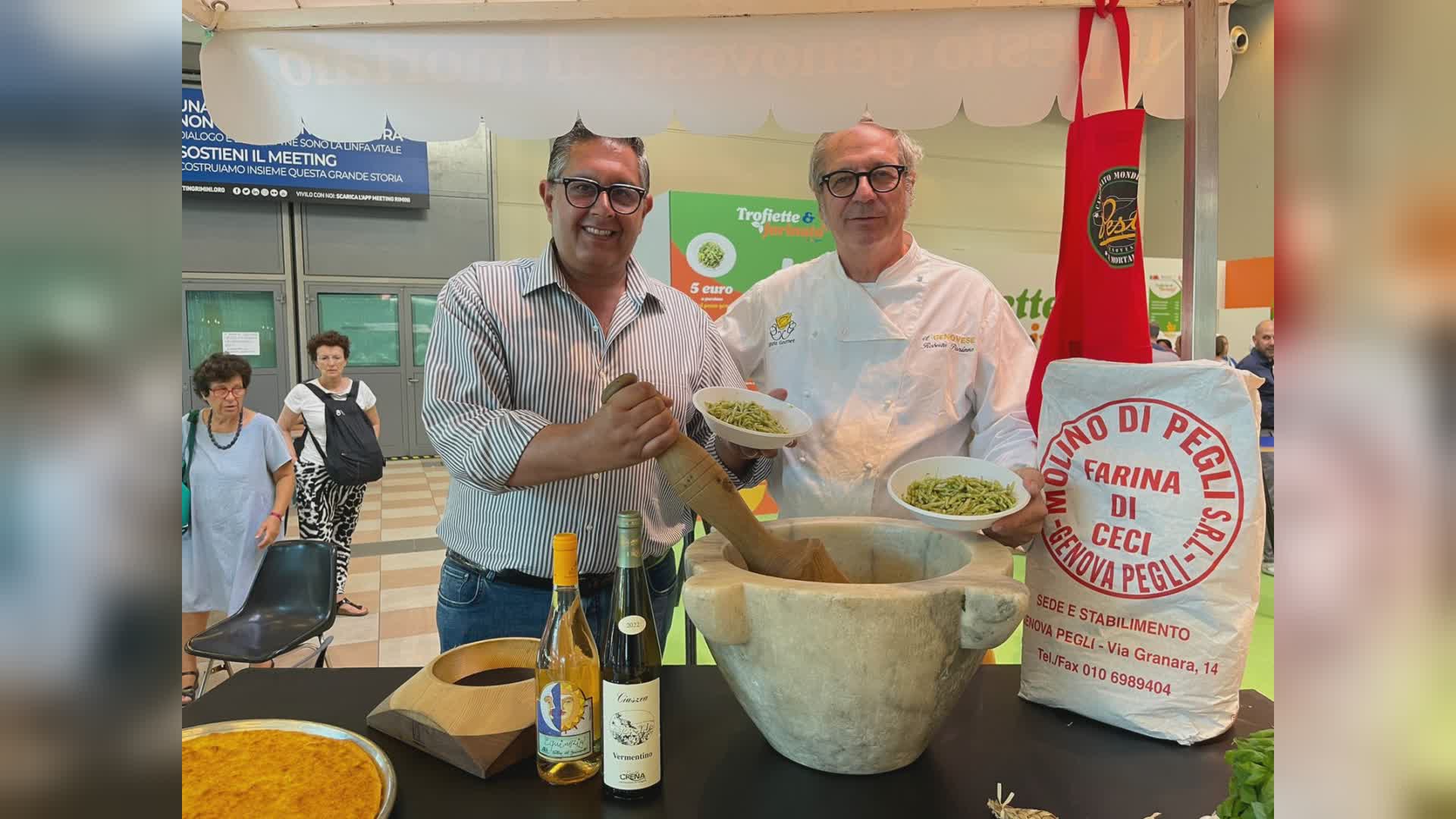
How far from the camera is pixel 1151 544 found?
1.15 meters

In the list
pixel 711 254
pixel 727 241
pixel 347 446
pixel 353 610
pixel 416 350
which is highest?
pixel 727 241

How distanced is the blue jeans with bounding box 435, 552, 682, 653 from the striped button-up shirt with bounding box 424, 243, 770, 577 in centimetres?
5

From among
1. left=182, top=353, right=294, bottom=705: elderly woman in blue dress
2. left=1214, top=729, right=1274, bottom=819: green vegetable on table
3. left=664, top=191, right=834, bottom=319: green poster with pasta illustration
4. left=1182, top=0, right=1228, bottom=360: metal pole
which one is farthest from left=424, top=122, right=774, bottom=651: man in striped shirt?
left=664, top=191, right=834, bottom=319: green poster with pasta illustration

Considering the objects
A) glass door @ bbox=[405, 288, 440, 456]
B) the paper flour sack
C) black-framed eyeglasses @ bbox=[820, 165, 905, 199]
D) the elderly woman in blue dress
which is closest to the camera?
the paper flour sack

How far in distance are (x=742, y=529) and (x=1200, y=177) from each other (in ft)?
3.58

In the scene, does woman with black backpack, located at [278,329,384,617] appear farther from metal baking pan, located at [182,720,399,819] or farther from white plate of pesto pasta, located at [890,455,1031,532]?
white plate of pesto pasta, located at [890,455,1031,532]

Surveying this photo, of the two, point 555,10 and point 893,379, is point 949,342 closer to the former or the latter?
point 893,379

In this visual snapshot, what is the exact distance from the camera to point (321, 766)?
1022 mm

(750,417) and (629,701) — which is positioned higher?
(750,417)

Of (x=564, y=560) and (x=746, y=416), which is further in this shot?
(x=746, y=416)

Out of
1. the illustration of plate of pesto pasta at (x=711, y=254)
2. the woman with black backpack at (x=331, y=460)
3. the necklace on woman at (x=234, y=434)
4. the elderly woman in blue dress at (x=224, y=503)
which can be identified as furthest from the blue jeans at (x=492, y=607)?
the illustration of plate of pesto pasta at (x=711, y=254)

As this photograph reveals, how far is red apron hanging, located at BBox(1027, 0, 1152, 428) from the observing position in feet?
5.06

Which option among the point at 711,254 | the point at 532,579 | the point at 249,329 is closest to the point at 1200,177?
the point at 532,579
